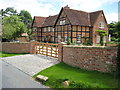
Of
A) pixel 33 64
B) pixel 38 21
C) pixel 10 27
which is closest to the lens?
pixel 33 64

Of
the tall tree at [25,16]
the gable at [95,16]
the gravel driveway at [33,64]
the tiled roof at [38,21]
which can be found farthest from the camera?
the tall tree at [25,16]

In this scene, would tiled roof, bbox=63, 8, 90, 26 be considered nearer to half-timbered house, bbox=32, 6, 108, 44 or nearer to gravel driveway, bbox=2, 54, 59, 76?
half-timbered house, bbox=32, 6, 108, 44

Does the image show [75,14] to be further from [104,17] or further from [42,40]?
[42,40]

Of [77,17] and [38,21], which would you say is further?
[38,21]

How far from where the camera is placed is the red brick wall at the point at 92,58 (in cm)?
644

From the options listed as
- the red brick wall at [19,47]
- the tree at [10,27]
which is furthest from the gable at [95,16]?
the tree at [10,27]

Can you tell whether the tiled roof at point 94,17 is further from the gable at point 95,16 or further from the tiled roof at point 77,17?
the tiled roof at point 77,17

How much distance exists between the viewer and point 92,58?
7.30m

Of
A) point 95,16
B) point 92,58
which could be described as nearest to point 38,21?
point 95,16

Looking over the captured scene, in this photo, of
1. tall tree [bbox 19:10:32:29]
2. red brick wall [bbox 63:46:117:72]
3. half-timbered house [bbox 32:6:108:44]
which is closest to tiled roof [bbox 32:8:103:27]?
half-timbered house [bbox 32:6:108:44]

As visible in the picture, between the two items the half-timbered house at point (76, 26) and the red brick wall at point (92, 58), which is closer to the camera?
the red brick wall at point (92, 58)

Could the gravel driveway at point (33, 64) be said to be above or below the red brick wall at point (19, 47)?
below

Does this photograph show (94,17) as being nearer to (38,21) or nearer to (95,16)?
(95,16)

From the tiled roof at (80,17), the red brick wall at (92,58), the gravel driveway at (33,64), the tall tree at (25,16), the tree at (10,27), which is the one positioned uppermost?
the tall tree at (25,16)
